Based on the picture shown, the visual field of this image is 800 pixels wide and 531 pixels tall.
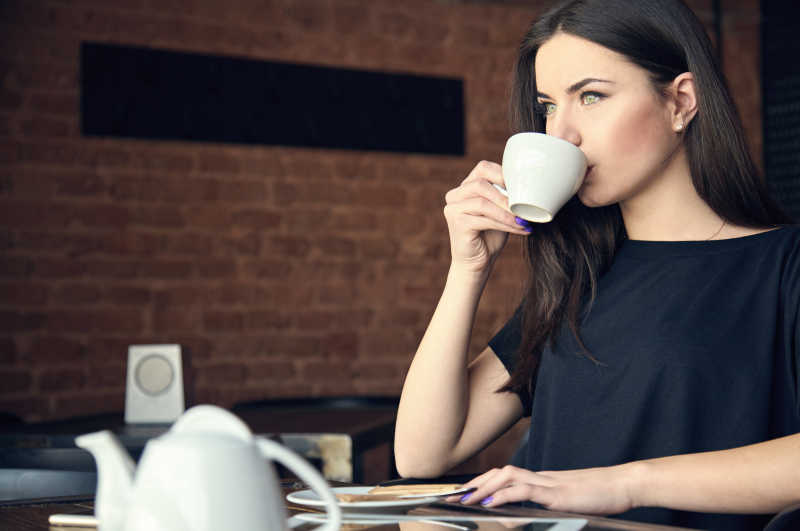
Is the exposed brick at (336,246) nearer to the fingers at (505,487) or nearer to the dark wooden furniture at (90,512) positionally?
the dark wooden furniture at (90,512)

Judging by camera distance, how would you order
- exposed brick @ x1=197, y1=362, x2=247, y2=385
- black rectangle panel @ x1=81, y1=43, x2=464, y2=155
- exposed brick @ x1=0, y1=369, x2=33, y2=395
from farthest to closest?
exposed brick @ x1=197, y1=362, x2=247, y2=385, black rectangle panel @ x1=81, y1=43, x2=464, y2=155, exposed brick @ x1=0, y1=369, x2=33, y2=395

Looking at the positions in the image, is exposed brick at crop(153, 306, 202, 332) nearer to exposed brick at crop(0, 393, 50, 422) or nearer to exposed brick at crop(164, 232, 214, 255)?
exposed brick at crop(164, 232, 214, 255)

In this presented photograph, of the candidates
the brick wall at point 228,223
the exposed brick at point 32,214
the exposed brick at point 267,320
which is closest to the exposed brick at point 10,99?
the brick wall at point 228,223

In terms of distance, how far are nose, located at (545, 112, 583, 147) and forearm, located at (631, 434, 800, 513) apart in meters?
0.41

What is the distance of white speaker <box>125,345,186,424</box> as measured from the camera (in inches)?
79.8

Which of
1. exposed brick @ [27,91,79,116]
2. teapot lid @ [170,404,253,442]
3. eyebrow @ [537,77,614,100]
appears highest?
exposed brick @ [27,91,79,116]

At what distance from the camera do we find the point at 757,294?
116 centimetres

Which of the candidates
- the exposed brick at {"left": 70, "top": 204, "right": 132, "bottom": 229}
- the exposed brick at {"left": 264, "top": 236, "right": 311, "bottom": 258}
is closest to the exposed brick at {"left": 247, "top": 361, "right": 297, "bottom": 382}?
the exposed brick at {"left": 264, "top": 236, "right": 311, "bottom": 258}

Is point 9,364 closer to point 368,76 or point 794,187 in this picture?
point 368,76

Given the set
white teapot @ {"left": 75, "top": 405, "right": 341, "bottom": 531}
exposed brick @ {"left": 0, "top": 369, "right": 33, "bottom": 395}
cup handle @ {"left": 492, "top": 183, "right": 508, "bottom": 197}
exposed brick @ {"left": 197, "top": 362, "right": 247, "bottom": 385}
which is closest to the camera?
white teapot @ {"left": 75, "top": 405, "right": 341, "bottom": 531}

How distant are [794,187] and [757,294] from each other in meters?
2.07

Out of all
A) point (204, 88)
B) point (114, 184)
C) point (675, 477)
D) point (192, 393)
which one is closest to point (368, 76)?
point (204, 88)

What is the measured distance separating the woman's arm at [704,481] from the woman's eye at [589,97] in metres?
0.46

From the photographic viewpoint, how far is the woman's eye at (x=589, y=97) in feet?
3.80
